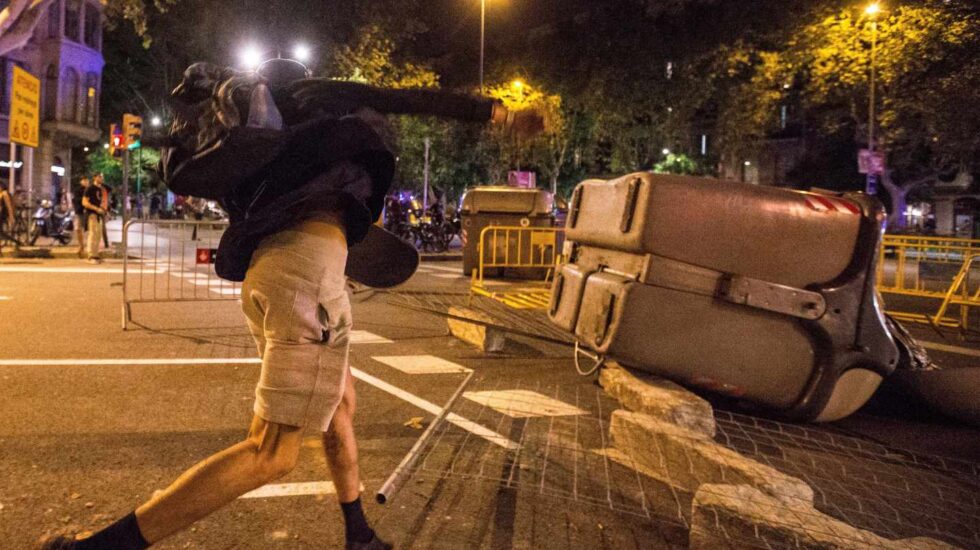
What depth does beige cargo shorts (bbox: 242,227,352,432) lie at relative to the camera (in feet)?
7.81

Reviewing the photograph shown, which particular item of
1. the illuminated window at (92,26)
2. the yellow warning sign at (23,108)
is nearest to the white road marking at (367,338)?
the yellow warning sign at (23,108)

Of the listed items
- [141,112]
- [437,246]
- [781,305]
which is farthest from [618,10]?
[141,112]

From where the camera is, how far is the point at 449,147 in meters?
33.5

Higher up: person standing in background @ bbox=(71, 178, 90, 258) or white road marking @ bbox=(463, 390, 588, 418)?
person standing in background @ bbox=(71, 178, 90, 258)

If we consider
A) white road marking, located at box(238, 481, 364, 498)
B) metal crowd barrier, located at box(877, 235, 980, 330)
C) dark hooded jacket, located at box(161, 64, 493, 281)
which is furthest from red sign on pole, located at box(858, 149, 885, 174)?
dark hooded jacket, located at box(161, 64, 493, 281)

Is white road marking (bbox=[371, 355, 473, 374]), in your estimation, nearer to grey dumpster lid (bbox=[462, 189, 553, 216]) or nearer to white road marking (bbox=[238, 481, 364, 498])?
white road marking (bbox=[238, 481, 364, 498])

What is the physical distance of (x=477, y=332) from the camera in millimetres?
7715

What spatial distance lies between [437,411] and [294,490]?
5.45ft

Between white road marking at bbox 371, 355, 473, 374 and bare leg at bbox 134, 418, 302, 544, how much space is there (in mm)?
4069

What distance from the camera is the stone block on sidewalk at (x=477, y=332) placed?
7516 mm

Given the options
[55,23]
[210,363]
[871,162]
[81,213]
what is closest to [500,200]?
[81,213]

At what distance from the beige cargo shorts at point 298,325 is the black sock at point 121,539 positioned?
0.47 metres

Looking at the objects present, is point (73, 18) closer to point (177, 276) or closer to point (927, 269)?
point (177, 276)

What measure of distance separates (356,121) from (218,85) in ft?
1.44
